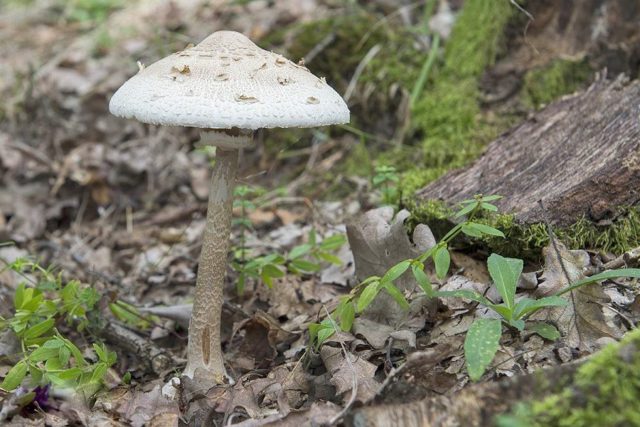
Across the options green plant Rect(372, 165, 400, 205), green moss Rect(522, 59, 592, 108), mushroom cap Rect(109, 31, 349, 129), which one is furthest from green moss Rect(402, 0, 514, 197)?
mushroom cap Rect(109, 31, 349, 129)

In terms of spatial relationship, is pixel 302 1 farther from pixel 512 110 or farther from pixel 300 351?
pixel 300 351

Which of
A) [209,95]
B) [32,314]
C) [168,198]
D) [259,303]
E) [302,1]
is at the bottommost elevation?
[168,198]

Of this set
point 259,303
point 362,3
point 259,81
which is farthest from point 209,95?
point 362,3

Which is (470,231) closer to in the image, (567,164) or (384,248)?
(384,248)

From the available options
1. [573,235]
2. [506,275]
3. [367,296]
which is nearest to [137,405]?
[367,296]

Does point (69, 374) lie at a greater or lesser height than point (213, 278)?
lesser

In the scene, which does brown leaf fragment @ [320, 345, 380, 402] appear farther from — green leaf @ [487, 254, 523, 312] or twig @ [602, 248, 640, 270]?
twig @ [602, 248, 640, 270]
